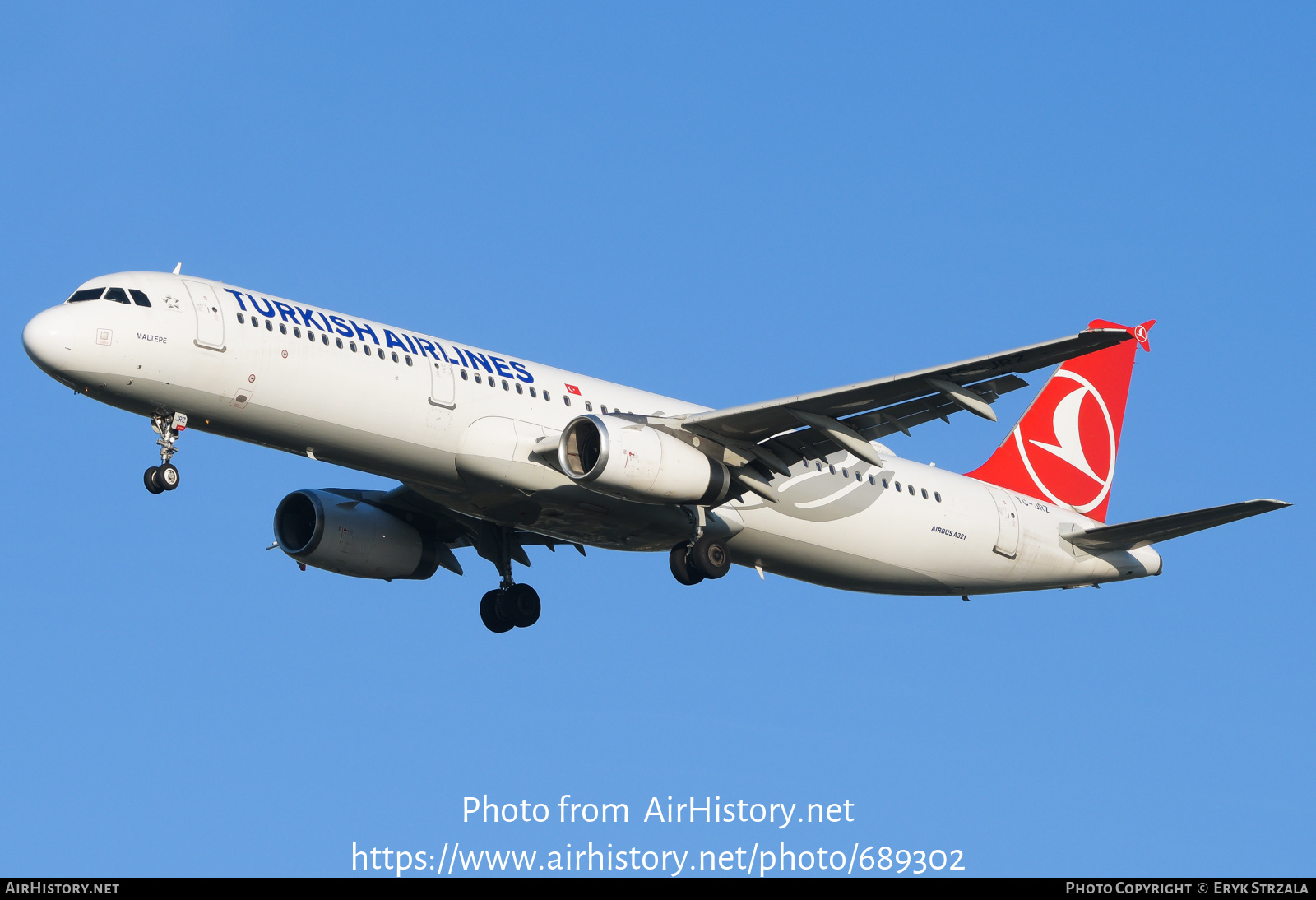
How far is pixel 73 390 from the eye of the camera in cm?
3003

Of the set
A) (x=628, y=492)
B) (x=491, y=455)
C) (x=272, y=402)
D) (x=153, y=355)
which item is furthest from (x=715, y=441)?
(x=153, y=355)

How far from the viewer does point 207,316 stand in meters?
30.6

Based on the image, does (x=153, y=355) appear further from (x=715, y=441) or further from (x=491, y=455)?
(x=715, y=441)

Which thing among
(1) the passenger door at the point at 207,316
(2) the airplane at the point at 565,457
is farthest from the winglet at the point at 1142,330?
(1) the passenger door at the point at 207,316

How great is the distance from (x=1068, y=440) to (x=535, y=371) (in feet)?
53.8

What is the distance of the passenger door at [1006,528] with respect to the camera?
3944 cm

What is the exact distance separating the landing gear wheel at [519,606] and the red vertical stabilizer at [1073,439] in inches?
456

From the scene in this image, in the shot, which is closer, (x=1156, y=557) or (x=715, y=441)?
(x=715, y=441)

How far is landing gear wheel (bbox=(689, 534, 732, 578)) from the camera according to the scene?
34.9 m

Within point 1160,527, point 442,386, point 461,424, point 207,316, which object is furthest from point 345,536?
point 1160,527

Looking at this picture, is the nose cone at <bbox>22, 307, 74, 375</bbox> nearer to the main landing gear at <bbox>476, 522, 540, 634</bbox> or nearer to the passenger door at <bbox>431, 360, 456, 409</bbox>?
the passenger door at <bbox>431, 360, 456, 409</bbox>

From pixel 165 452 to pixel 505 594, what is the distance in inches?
426

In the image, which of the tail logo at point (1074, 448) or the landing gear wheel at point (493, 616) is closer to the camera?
the landing gear wheel at point (493, 616)

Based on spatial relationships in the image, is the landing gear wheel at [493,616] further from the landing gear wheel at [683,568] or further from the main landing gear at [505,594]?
the landing gear wheel at [683,568]
